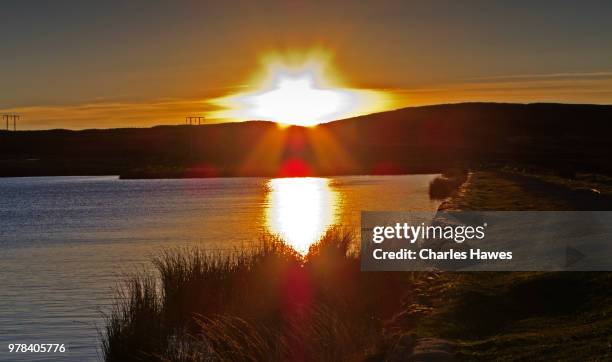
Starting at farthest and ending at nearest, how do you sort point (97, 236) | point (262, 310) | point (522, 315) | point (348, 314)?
point (97, 236) → point (262, 310) → point (348, 314) → point (522, 315)

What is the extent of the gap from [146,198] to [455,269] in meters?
57.7

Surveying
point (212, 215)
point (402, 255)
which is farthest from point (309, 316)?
point (212, 215)

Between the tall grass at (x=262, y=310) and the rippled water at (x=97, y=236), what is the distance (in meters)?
1.16

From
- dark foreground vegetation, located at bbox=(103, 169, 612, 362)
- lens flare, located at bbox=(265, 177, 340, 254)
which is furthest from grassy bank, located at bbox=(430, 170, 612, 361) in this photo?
lens flare, located at bbox=(265, 177, 340, 254)

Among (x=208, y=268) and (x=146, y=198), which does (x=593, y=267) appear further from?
(x=146, y=198)

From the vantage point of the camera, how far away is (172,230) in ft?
130

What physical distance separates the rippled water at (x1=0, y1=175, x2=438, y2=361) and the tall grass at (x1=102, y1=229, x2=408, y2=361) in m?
1.16

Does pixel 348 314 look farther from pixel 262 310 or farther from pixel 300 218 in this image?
pixel 300 218

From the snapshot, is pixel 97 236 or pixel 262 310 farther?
pixel 97 236

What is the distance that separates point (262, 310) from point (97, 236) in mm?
22668

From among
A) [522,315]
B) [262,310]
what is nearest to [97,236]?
[262,310]

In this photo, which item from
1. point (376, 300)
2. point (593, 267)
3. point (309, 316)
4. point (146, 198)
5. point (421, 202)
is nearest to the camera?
point (309, 316)

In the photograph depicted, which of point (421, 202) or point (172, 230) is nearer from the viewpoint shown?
point (172, 230)

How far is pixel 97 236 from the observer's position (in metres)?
37.8
